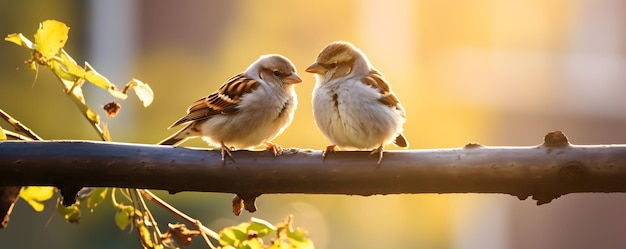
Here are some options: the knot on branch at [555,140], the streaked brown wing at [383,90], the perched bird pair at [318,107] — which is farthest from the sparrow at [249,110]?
the knot on branch at [555,140]

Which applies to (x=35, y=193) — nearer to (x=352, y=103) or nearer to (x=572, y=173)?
(x=352, y=103)

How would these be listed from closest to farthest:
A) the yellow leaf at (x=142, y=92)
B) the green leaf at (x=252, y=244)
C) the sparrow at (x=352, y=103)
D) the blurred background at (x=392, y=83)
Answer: the green leaf at (x=252, y=244)
the yellow leaf at (x=142, y=92)
the sparrow at (x=352, y=103)
the blurred background at (x=392, y=83)

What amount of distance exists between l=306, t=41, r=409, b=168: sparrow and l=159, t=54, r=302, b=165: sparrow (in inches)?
1.9

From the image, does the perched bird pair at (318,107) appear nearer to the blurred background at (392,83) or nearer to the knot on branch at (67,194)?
the knot on branch at (67,194)

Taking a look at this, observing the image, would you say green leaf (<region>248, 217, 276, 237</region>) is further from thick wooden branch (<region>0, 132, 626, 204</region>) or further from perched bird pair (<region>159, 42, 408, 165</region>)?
perched bird pair (<region>159, 42, 408, 165</region>)

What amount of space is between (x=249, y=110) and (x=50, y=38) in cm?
34

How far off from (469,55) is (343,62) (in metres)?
A: 1.61

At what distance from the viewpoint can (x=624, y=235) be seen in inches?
102

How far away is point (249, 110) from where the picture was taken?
1.06 m

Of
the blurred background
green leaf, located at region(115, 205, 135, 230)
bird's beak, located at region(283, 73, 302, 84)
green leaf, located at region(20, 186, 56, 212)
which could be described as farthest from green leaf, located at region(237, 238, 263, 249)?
the blurred background

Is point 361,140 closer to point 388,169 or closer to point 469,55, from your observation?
point 388,169

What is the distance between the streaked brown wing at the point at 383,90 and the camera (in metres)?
1.02

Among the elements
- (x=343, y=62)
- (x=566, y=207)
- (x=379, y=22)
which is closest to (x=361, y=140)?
(x=343, y=62)

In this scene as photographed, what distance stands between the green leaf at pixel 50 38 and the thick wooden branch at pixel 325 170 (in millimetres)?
94
